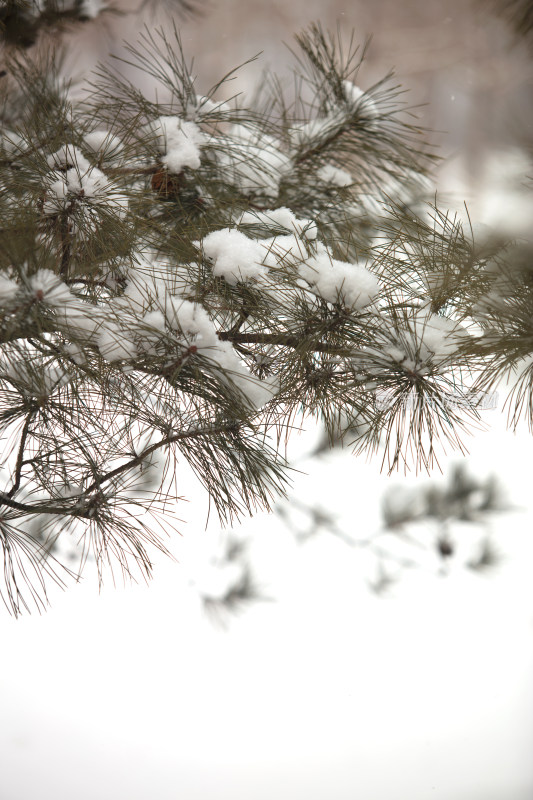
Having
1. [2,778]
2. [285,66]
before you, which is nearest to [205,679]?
[2,778]

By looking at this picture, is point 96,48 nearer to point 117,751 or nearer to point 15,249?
point 15,249

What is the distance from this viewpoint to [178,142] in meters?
0.68

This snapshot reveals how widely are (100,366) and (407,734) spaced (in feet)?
3.57

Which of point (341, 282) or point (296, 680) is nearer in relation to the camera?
point (341, 282)

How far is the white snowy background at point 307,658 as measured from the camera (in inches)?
48.3

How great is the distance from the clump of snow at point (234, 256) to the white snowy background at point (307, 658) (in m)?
0.76

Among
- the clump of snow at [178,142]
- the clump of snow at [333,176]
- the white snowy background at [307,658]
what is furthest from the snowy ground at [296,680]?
the clump of snow at [178,142]

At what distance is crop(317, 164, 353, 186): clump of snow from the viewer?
2.74 ft

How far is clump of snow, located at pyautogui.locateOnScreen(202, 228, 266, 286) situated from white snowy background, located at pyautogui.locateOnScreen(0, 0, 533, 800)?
2.51ft

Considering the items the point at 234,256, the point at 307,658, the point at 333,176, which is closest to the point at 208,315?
the point at 234,256

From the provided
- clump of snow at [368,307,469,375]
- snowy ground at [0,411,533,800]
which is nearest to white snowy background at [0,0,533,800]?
Result: snowy ground at [0,411,533,800]

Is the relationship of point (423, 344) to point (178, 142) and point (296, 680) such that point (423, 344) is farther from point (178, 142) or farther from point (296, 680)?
point (296, 680)

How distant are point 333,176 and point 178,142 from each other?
0.74 ft

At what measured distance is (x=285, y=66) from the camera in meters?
1.25
